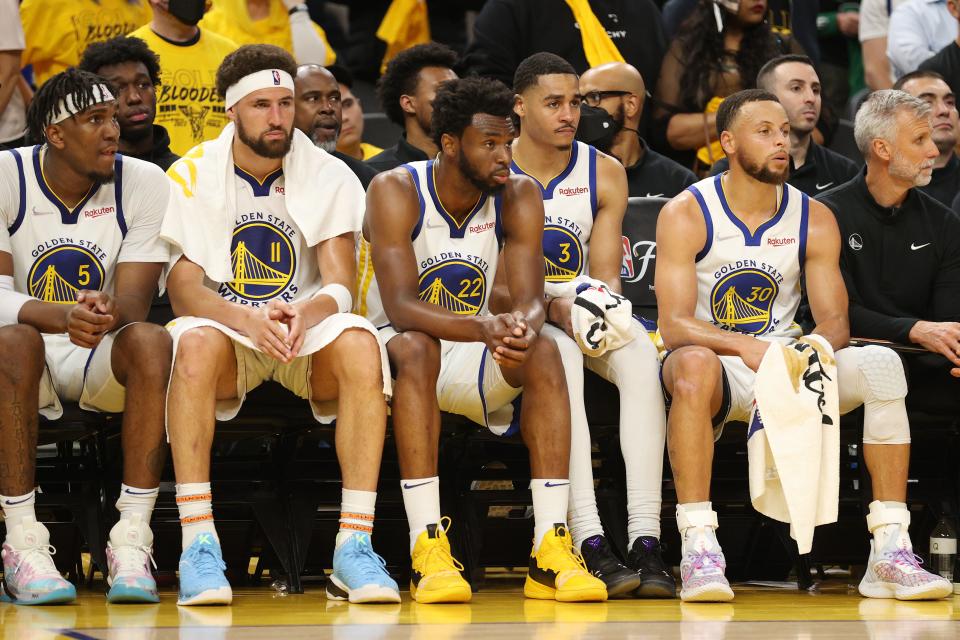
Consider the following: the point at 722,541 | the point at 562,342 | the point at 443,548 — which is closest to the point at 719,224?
the point at 562,342

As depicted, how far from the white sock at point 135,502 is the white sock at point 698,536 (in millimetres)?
1652

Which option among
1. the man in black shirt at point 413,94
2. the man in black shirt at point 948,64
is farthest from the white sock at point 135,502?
the man in black shirt at point 948,64

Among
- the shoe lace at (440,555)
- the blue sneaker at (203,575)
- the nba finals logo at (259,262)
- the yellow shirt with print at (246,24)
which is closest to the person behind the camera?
the blue sneaker at (203,575)

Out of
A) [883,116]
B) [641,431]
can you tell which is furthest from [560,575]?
[883,116]

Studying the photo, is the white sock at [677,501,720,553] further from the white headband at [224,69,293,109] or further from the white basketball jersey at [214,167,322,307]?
the white headband at [224,69,293,109]

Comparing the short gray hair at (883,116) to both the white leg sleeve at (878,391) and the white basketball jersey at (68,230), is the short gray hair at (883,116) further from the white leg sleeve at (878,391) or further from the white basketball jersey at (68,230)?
the white basketball jersey at (68,230)

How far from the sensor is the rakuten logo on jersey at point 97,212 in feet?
15.9

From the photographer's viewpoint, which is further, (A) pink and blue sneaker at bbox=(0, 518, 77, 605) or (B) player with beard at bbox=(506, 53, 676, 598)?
(B) player with beard at bbox=(506, 53, 676, 598)

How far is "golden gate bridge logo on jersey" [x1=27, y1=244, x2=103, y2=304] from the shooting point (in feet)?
15.8

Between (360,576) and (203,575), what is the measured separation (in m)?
0.46

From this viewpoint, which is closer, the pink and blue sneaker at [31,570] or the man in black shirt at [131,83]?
the pink and blue sneaker at [31,570]

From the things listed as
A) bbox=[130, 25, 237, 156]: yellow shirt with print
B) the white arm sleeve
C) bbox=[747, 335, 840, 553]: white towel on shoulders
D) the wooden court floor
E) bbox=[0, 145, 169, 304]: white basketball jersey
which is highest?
the white arm sleeve

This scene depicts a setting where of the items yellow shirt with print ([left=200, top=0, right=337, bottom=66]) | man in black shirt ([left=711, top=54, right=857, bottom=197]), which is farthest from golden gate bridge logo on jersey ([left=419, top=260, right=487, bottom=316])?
yellow shirt with print ([left=200, top=0, right=337, bottom=66])

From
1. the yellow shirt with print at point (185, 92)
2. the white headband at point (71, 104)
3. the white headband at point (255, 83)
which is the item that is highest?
the yellow shirt with print at point (185, 92)
